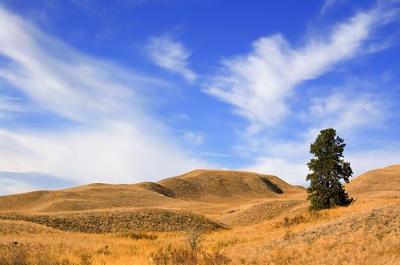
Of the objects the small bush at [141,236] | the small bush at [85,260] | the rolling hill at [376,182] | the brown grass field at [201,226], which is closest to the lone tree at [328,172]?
the brown grass field at [201,226]

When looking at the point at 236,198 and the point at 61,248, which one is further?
the point at 236,198

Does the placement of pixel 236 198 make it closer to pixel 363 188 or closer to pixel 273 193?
pixel 273 193

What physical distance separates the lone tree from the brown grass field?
4215mm

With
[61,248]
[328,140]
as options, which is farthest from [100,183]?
[61,248]

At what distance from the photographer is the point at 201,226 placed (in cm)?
5147

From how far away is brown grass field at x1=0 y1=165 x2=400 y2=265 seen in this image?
65.9 feet

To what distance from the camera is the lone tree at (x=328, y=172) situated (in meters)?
49.0

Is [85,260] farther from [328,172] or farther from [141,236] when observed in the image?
[328,172]

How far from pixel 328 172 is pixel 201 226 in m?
14.3

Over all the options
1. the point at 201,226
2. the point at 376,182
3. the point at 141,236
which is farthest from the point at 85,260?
the point at 376,182

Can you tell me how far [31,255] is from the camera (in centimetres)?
2364

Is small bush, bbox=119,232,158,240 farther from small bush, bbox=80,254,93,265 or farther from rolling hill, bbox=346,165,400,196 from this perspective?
rolling hill, bbox=346,165,400,196

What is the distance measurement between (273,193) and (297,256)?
109896 mm

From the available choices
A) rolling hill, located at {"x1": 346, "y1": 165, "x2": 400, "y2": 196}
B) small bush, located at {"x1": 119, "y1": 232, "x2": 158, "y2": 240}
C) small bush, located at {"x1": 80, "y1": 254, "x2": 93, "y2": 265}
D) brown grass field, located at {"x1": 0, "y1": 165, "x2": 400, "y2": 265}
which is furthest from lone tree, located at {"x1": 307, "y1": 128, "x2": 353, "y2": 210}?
rolling hill, located at {"x1": 346, "y1": 165, "x2": 400, "y2": 196}
